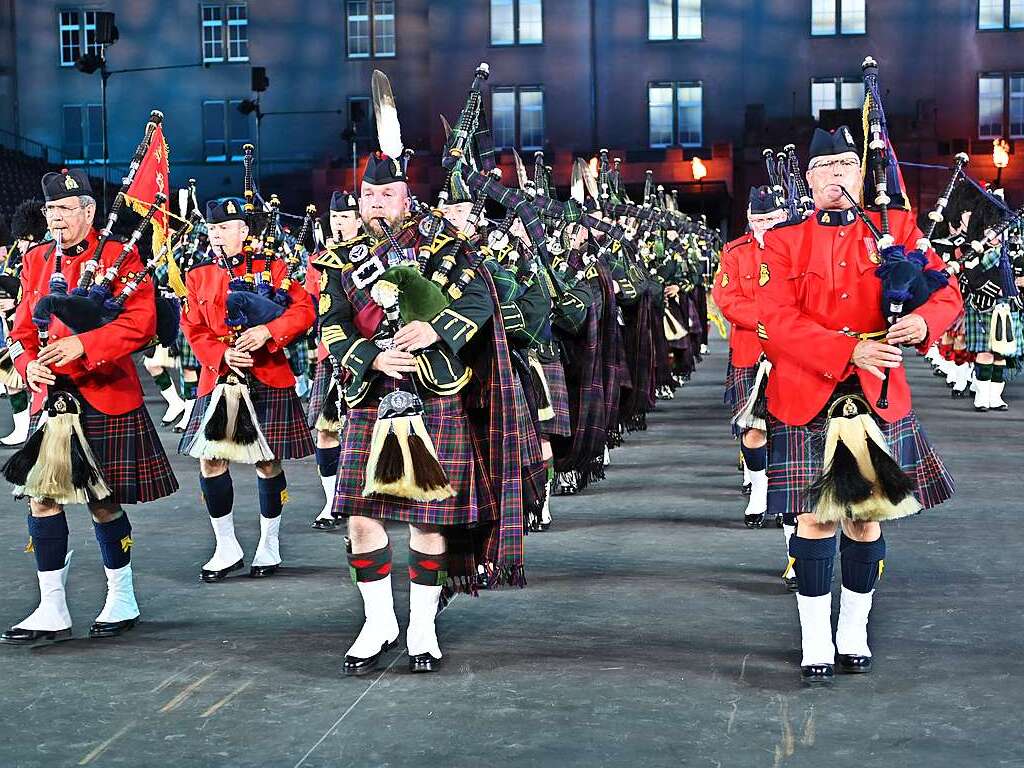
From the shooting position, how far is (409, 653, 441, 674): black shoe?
514cm

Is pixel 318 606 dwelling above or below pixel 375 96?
below

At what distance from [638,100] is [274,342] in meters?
30.1

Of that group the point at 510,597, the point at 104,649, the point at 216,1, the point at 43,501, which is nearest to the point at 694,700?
the point at 510,597

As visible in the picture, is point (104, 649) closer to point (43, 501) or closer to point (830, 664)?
point (43, 501)

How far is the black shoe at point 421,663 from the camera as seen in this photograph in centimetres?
514

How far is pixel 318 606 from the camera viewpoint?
20.4 feet

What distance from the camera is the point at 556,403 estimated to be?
828cm

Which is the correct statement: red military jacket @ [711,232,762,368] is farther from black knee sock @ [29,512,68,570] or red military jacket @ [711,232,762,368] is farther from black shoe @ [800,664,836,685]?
black knee sock @ [29,512,68,570]

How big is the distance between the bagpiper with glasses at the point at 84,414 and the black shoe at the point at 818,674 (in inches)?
97.6

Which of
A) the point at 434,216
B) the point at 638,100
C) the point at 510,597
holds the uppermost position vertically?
the point at 638,100

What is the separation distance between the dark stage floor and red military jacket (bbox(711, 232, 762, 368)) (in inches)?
38.9

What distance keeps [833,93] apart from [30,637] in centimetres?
3242

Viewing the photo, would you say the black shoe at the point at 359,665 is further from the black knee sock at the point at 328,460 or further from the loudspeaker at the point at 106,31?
the loudspeaker at the point at 106,31

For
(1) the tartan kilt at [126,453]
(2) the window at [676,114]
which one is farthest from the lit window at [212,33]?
(1) the tartan kilt at [126,453]
